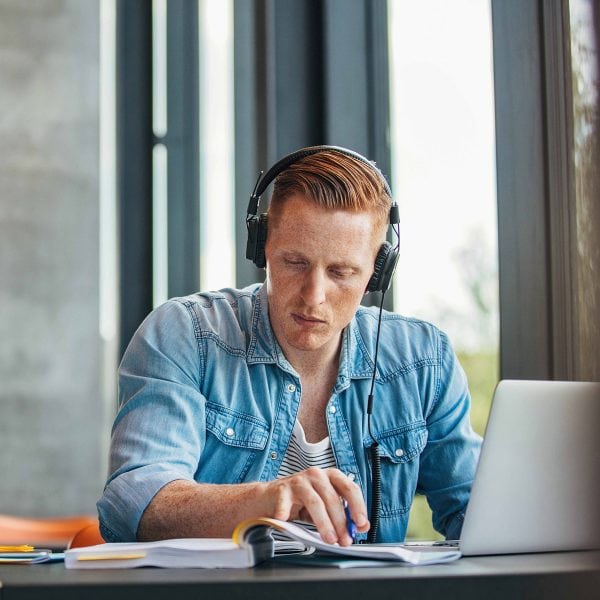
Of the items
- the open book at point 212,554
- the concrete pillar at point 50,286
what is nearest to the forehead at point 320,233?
the open book at point 212,554

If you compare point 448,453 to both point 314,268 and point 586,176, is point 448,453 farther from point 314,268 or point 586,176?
point 586,176

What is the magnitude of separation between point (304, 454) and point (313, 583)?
951mm

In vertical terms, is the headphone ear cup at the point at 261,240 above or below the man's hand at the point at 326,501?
above

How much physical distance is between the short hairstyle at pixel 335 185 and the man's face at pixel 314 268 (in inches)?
0.7

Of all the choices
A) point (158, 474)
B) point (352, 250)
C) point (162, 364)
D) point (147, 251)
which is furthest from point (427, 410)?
point (147, 251)

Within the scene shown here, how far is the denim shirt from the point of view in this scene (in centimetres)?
159

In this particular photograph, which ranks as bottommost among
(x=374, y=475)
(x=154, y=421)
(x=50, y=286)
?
(x=374, y=475)

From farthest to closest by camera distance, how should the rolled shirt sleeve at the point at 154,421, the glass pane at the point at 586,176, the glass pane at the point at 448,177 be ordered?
the glass pane at the point at 448,177
the glass pane at the point at 586,176
the rolled shirt sleeve at the point at 154,421

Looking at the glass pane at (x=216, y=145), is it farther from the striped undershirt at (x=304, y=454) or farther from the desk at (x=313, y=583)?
the desk at (x=313, y=583)

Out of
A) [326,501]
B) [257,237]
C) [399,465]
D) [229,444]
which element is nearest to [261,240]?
[257,237]

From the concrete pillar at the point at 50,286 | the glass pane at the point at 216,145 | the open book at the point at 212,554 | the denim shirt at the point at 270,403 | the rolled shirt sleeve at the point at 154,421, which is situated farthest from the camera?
the concrete pillar at the point at 50,286

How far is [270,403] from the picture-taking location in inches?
70.2

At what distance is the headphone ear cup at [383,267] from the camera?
1841 mm

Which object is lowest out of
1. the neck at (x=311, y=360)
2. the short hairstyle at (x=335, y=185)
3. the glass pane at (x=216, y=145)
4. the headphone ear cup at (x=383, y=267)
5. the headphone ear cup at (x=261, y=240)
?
the neck at (x=311, y=360)
